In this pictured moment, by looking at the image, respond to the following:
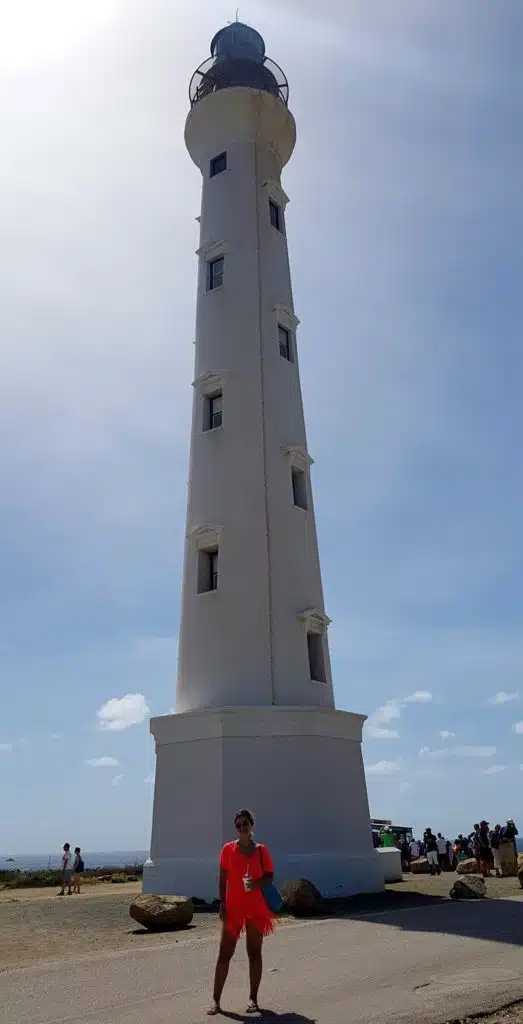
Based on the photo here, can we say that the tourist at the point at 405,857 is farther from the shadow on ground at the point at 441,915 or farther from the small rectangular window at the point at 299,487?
the small rectangular window at the point at 299,487

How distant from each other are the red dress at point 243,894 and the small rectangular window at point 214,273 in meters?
19.6

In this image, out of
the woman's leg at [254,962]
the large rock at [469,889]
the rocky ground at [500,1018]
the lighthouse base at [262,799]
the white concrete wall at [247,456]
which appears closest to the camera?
the rocky ground at [500,1018]

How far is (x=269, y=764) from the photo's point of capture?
18312 mm

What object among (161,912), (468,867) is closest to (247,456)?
(161,912)

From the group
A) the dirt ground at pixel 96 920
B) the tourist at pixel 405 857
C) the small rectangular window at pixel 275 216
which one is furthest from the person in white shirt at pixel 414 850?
the small rectangular window at pixel 275 216

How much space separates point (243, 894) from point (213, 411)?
671 inches

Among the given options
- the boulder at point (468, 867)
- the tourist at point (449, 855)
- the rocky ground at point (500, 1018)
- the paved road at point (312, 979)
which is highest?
the tourist at point (449, 855)

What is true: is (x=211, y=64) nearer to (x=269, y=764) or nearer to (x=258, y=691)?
(x=258, y=691)

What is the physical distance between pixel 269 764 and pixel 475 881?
491 centimetres

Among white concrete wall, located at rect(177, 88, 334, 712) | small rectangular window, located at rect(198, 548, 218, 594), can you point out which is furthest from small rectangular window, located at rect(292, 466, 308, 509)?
small rectangular window, located at rect(198, 548, 218, 594)

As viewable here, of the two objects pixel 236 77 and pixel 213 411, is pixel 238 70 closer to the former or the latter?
pixel 236 77

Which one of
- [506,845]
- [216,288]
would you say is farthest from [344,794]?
[216,288]

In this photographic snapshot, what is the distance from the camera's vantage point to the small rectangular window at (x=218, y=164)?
85.1 feet

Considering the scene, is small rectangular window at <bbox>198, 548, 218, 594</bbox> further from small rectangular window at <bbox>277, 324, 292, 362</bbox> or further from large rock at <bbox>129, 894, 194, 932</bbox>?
large rock at <bbox>129, 894, 194, 932</bbox>
